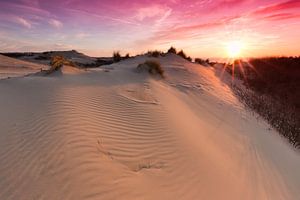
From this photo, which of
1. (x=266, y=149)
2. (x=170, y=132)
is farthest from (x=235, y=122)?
(x=170, y=132)

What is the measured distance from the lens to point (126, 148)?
558 cm

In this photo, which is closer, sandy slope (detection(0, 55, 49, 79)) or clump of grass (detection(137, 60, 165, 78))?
clump of grass (detection(137, 60, 165, 78))

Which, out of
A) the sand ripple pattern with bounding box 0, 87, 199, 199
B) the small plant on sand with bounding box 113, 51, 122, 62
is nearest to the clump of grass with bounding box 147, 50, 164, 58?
the small plant on sand with bounding box 113, 51, 122, 62

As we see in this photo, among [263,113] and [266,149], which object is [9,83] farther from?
[263,113]

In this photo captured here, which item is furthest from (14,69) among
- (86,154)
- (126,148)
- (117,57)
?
(86,154)

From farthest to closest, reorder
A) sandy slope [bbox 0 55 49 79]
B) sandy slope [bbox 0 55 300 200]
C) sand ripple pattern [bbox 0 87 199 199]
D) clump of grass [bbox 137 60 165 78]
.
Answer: sandy slope [bbox 0 55 49 79] → clump of grass [bbox 137 60 165 78] → sandy slope [bbox 0 55 300 200] → sand ripple pattern [bbox 0 87 199 199]

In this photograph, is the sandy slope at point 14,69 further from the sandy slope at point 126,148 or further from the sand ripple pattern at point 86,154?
the sand ripple pattern at point 86,154

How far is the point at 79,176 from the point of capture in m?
4.42

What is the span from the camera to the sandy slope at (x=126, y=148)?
4.43 m

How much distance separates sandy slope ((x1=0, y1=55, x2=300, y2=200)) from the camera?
4.43 metres

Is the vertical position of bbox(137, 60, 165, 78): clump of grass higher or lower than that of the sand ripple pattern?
higher

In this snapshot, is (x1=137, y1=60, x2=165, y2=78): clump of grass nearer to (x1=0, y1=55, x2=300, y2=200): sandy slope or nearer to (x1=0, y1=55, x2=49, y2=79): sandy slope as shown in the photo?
(x1=0, y1=55, x2=300, y2=200): sandy slope

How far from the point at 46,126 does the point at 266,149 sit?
5503 mm

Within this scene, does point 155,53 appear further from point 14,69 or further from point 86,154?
point 86,154
